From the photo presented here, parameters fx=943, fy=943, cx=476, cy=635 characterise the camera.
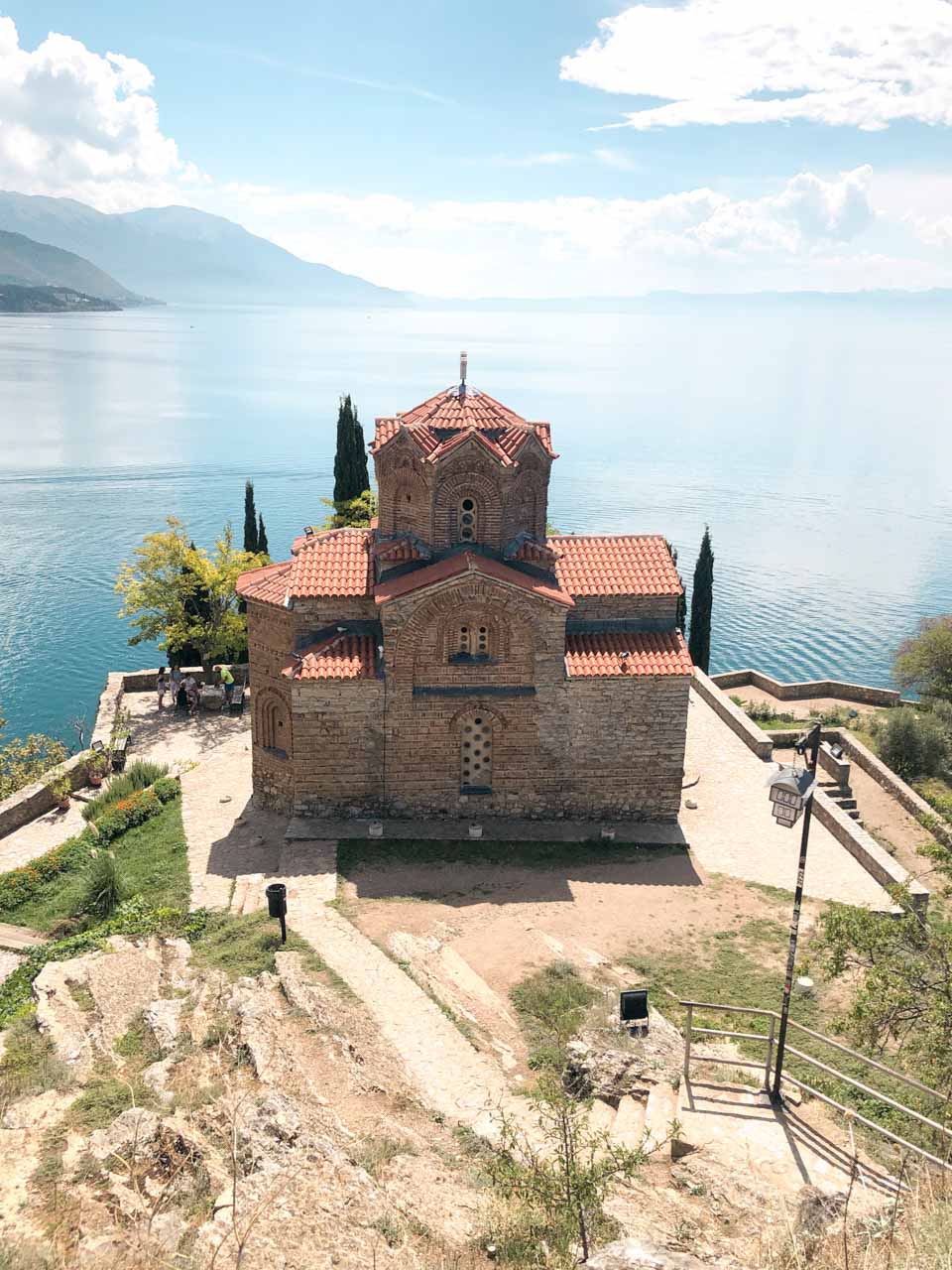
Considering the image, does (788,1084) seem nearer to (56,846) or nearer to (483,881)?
(483,881)

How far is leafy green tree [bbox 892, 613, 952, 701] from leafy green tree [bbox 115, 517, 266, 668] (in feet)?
90.9

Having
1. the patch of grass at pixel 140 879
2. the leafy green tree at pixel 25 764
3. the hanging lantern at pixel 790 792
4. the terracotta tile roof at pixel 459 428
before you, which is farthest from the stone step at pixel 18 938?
the hanging lantern at pixel 790 792

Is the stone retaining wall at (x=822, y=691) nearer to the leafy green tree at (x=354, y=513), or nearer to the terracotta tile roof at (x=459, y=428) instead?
the leafy green tree at (x=354, y=513)

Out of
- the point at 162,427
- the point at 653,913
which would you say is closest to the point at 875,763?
the point at 653,913

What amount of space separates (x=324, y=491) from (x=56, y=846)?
75.4 meters

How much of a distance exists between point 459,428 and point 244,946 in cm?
1353

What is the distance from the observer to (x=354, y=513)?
45219 mm

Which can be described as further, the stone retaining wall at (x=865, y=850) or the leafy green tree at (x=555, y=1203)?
the stone retaining wall at (x=865, y=850)

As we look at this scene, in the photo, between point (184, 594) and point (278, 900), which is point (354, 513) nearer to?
point (184, 594)

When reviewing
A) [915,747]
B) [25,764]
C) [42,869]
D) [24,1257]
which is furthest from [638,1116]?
[25,764]

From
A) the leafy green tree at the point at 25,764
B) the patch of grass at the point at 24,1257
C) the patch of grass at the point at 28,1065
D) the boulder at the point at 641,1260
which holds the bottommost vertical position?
the leafy green tree at the point at 25,764

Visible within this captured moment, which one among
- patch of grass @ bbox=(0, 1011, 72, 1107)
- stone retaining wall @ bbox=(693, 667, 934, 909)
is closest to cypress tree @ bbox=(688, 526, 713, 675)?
stone retaining wall @ bbox=(693, 667, 934, 909)

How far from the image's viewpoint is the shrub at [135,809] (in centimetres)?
2455

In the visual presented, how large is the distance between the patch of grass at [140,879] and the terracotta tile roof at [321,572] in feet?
21.4
